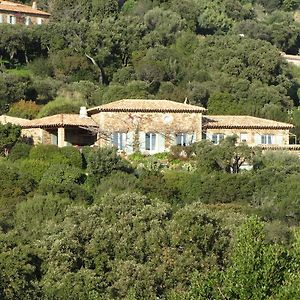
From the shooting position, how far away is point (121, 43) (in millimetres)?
61094

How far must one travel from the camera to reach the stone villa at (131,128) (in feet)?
130

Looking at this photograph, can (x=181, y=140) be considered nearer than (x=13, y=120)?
Yes

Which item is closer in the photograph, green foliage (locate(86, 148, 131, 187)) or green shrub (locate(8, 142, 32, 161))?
green foliage (locate(86, 148, 131, 187))

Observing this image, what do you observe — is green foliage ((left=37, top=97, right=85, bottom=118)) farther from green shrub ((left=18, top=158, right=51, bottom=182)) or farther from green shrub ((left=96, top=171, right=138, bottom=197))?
green shrub ((left=96, top=171, right=138, bottom=197))

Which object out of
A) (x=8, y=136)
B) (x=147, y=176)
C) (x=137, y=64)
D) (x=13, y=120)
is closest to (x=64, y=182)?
(x=147, y=176)

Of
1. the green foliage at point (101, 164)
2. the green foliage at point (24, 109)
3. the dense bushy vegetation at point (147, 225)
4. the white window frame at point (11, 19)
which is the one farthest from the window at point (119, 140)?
the white window frame at point (11, 19)

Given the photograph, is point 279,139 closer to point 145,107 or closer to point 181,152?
point 181,152

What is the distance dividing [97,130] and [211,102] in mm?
12895

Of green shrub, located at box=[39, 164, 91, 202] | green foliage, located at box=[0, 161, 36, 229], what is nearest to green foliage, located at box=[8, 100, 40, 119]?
green shrub, located at box=[39, 164, 91, 202]

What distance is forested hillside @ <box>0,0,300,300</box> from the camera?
22.2 meters

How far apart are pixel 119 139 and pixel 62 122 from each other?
2.53 metres

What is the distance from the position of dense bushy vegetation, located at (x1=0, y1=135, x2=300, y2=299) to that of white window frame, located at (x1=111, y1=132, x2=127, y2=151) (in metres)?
1.47

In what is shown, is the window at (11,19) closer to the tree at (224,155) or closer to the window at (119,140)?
the window at (119,140)

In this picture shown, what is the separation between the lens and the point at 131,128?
130ft
